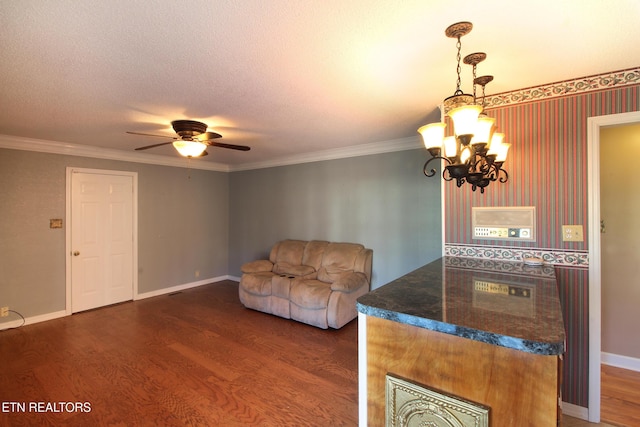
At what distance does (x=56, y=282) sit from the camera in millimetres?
4059

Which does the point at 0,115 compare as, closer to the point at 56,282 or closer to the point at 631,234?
the point at 56,282

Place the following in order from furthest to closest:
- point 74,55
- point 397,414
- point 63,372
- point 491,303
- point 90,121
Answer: point 90,121
point 63,372
point 74,55
point 491,303
point 397,414

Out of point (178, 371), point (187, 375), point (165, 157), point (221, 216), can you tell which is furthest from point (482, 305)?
point (221, 216)

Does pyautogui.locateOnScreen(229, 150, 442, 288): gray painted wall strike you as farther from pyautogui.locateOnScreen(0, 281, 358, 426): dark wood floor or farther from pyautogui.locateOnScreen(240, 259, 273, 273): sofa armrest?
pyautogui.locateOnScreen(0, 281, 358, 426): dark wood floor

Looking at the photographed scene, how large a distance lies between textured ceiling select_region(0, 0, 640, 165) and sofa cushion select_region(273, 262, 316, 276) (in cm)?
230

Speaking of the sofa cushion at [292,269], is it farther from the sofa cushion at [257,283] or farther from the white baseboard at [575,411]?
the white baseboard at [575,411]

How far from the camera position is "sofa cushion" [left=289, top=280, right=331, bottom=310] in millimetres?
3629

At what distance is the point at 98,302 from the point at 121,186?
1.80 metres

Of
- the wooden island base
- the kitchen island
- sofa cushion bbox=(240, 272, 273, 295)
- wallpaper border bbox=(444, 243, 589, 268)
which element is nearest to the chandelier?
wallpaper border bbox=(444, 243, 589, 268)

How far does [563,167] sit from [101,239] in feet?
18.6

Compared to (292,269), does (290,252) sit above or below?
above

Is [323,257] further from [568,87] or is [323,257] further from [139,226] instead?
[568,87]

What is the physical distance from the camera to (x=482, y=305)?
1.33 metres

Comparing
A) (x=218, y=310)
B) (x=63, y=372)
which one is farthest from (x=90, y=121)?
(x=218, y=310)
